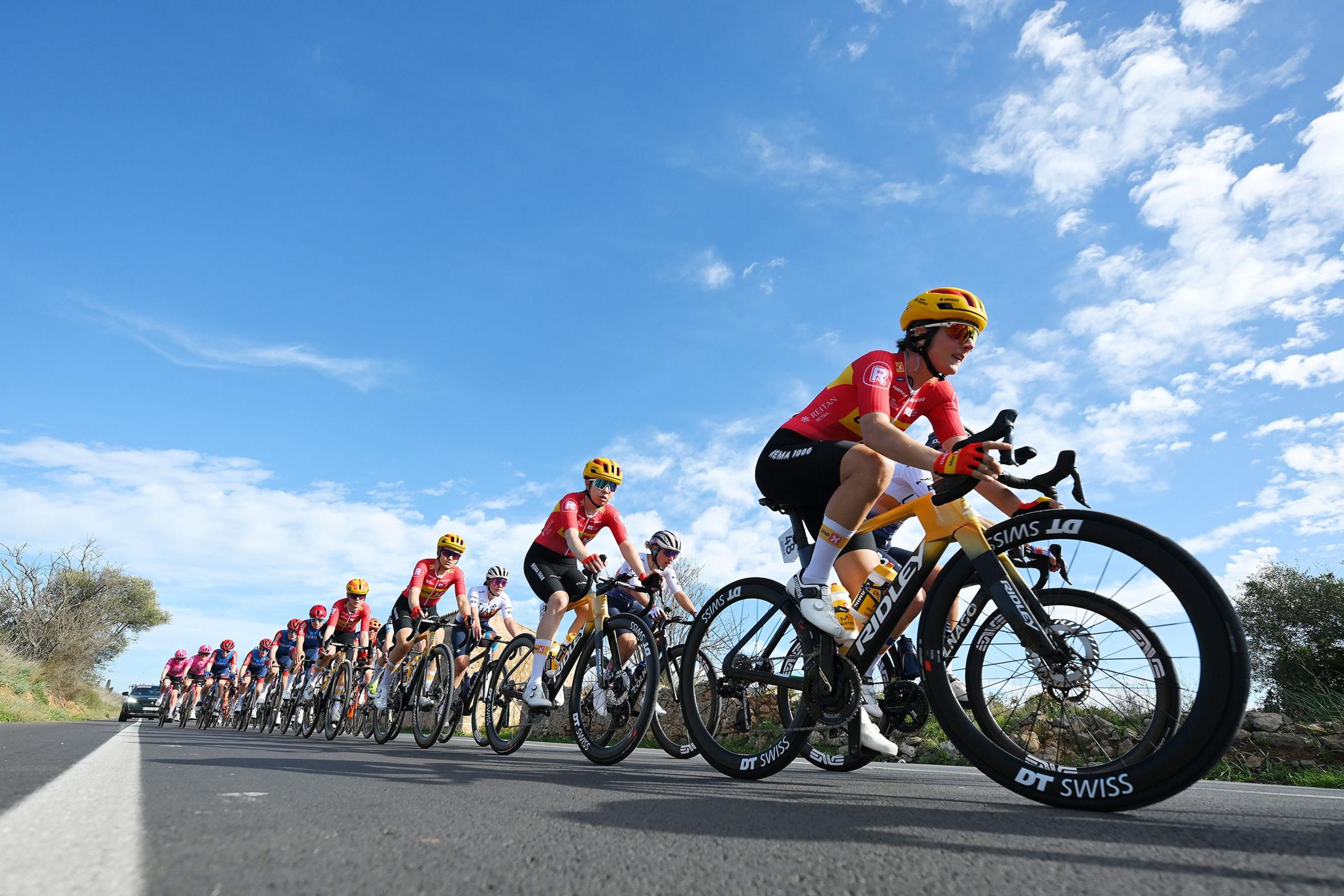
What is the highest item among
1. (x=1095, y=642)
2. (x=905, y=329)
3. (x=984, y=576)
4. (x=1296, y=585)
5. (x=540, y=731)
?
(x=1296, y=585)

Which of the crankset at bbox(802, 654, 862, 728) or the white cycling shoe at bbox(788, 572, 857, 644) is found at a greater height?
the white cycling shoe at bbox(788, 572, 857, 644)

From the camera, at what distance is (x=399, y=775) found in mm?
3859

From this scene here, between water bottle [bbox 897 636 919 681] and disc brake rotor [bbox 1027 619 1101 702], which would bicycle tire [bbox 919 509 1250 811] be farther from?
water bottle [bbox 897 636 919 681]

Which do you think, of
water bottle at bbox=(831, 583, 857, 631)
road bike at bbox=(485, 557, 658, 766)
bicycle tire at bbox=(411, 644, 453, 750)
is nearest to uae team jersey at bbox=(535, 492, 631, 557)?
road bike at bbox=(485, 557, 658, 766)

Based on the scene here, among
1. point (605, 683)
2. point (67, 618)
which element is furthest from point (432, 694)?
point (67, 618)

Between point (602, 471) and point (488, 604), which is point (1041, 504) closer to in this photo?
point (602, 471)

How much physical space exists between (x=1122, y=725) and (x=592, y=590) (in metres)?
3.84

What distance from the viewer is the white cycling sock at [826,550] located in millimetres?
3541

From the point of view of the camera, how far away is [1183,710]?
230 cm

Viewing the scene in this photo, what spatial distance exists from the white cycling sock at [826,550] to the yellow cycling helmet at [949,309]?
1042mm

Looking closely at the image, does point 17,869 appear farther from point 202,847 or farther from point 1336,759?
point 1336,759

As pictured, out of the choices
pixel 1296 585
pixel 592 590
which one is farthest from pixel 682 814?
pixel 1296 585

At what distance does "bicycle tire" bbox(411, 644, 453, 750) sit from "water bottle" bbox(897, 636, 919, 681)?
203 inches

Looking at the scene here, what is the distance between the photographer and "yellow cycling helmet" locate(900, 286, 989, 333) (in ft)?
11.8
